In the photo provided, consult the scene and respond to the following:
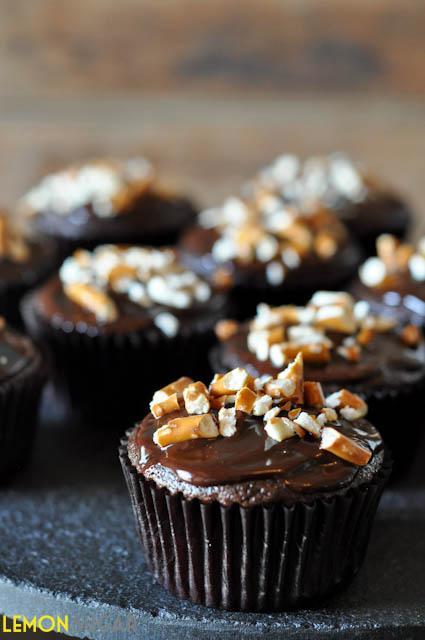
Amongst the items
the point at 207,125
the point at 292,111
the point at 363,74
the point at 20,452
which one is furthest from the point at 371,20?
the point at 20,452

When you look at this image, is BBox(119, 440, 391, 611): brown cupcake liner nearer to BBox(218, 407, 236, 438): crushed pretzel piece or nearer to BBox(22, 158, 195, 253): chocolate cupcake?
BBox(218, 407, 236, 438): crushed pretzel piece

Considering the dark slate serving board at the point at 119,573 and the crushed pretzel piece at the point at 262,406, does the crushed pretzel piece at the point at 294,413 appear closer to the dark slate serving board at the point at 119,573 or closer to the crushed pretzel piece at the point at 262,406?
the crushed pretzel piece at the point at 262,406

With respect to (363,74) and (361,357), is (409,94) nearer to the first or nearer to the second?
(363,74)

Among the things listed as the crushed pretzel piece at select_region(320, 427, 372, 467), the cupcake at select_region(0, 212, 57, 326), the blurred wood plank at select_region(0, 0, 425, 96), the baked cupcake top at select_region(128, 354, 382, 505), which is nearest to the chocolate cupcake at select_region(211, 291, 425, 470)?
the baked cupcake top at select_region(128, 354, 382, 505)

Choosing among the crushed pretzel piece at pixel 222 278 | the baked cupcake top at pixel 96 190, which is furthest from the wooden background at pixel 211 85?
the crushed pretzel piece at pixel 222 278

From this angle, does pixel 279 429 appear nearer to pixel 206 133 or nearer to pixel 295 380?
pixel 295 380

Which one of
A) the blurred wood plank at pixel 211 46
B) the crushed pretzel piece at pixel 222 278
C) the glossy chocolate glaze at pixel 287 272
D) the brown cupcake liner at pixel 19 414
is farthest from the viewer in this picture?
the blurred wood plank at pixel 211 46
